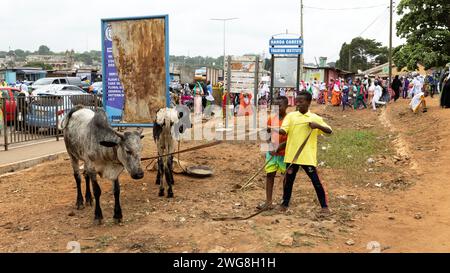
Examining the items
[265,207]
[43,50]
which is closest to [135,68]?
[265,207]

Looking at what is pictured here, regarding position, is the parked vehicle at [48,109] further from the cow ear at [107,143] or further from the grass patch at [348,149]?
the grass patch at [348,149]

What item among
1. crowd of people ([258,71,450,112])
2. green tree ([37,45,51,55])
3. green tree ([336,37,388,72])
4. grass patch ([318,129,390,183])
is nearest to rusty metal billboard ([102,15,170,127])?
grass patch ([318,129,390,183])

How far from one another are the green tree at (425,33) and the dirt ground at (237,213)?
29.3 feet

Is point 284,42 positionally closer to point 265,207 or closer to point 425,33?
point 425,33

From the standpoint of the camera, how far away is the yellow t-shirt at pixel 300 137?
577 cm

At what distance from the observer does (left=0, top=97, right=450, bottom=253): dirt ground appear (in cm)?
491

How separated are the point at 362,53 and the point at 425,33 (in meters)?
60.5

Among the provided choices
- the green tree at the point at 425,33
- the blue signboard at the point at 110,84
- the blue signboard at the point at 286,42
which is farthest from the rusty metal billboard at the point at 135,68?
the green tree at the point at 425,33

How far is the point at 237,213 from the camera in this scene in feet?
20.0

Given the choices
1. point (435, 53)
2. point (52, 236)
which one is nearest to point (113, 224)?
point (52, 236)

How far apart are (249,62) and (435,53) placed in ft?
27.5

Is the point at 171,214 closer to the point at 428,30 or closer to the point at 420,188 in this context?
the point at 420,188

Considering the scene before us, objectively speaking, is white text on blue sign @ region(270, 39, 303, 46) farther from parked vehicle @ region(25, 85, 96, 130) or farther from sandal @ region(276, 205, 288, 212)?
sandal @ region(276, 205, 288, 212)

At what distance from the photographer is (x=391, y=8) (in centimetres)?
3198
